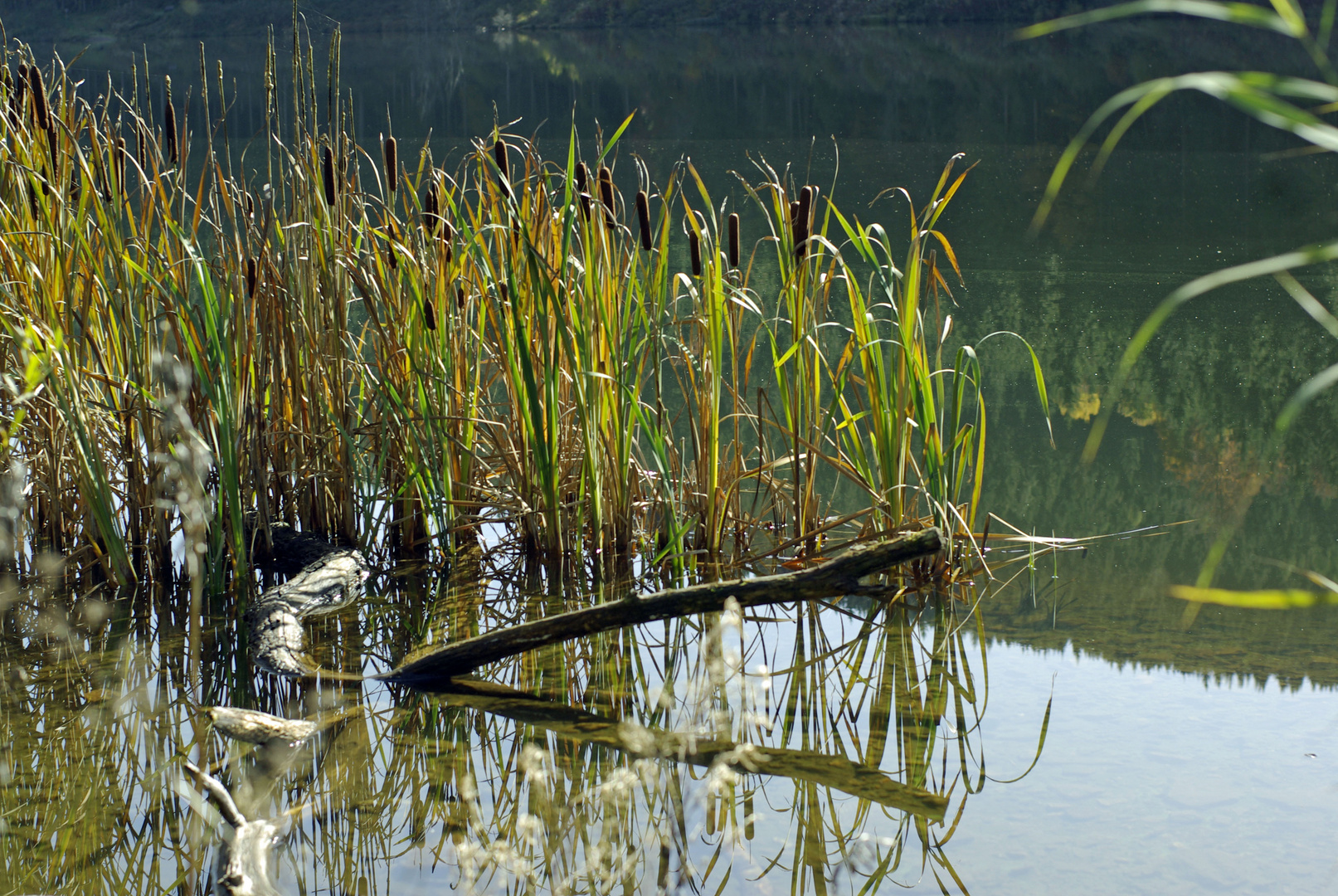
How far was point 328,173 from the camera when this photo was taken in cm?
283

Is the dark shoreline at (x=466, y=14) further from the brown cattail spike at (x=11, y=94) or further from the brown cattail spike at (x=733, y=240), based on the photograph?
the brown cattail spike at (x=11, y=94)

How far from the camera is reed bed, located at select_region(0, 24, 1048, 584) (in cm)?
268

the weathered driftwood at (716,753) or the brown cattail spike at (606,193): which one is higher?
the brown cattail spike at (606,193)

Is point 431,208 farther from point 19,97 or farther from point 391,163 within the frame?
point 19,97

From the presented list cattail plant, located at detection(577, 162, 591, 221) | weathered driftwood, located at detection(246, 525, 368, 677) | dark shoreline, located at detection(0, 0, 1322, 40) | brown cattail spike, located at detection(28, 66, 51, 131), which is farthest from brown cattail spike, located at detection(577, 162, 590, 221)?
dark shoreline, located at detection(0, 0, 1322, 40)

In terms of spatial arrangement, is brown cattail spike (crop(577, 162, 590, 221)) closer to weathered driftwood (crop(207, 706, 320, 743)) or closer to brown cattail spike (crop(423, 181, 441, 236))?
brown cattail spike (crop(423, 181, 441, 236))

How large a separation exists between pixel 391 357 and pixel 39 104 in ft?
3.20

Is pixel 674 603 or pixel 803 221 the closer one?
pixel 674 603

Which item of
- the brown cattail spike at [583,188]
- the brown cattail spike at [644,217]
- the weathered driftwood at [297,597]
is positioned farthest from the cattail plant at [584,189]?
the weathered driftwood at [297,597]

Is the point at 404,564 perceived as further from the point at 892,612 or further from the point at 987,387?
the point at 987,387

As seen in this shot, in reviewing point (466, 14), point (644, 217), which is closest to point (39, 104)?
point (644, 217)

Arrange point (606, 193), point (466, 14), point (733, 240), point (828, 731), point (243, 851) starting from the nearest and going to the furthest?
point (243, 851), point (828, 731), point (733, 240), point (606, 193), point (466, 14)

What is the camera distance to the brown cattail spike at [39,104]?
266cm

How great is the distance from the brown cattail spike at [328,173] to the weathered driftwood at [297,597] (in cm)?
87
